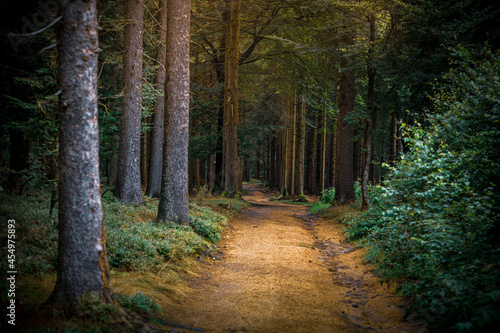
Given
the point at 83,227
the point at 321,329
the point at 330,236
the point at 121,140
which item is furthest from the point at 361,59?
the point at 83,227

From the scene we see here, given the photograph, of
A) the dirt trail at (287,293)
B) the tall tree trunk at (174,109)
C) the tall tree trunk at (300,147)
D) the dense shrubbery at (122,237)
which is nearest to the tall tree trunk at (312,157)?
the tall tree trunk at (300,147)

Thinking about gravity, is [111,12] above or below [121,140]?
above

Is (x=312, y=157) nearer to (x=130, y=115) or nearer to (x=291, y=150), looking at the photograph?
(x=291, y=150)

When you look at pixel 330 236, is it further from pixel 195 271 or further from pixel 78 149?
pixel 78 149

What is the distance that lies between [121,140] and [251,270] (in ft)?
21.2

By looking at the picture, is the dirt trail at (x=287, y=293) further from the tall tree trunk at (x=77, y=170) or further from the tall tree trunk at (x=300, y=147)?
the tall tree trunk at (x=300, y=147)

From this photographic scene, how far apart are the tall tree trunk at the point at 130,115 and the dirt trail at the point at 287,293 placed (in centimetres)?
382

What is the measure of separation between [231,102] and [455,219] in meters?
13.3

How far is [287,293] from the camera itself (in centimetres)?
554

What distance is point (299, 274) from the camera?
21.7ft

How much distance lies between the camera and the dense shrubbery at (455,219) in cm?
357

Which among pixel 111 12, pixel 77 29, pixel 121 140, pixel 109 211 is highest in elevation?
pixel 111 12

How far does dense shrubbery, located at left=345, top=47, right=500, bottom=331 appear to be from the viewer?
357 cm

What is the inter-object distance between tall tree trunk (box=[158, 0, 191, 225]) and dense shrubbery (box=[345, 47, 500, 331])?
5402 millimetres
